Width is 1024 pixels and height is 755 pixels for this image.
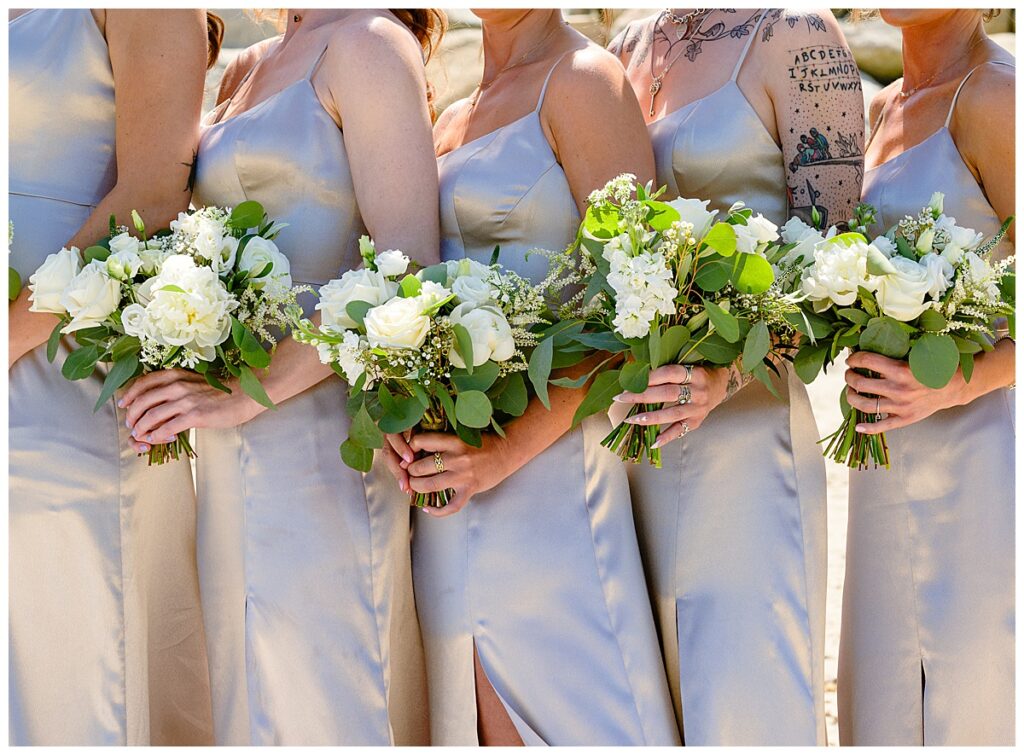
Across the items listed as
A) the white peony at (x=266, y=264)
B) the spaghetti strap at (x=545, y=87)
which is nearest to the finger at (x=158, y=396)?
the white peony at (x=266, y=264)

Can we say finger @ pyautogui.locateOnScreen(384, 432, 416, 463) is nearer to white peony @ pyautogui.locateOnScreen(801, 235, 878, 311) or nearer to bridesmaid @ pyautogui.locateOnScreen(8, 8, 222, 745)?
bridesmaid @ pyautogui.locateOnScreen(8, 8, 222, 745)

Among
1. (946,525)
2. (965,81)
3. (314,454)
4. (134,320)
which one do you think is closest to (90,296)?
(134,320)

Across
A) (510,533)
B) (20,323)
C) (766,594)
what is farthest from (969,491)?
(20,323)

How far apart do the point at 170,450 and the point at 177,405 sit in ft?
0.63

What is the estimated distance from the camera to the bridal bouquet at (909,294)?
2689mm

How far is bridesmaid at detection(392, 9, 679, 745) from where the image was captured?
9.74ft

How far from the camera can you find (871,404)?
113 inches

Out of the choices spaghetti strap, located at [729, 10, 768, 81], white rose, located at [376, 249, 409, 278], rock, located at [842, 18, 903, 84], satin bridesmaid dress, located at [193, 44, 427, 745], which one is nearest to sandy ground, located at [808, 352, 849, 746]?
spaghetti strap, located at [729, 10, 768, 81]

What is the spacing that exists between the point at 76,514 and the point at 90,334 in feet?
1.74

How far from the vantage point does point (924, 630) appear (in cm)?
315

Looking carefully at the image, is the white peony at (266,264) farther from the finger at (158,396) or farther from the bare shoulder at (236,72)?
the bare shoulder at (236,72)

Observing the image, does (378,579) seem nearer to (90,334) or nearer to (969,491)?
(90,334)

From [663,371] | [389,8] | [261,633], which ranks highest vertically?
[389,8]

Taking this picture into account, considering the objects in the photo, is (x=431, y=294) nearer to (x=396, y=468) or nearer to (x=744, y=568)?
(x=396, y=468)
